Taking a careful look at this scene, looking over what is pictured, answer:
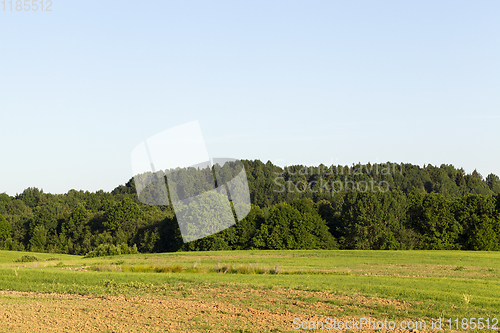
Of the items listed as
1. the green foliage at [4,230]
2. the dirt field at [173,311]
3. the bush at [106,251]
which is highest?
the dirt field at [173,311]

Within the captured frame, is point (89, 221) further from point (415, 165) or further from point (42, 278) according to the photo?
point (415, 165)

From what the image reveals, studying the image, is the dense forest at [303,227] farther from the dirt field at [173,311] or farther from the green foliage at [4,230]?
the dirt field at [173,311]

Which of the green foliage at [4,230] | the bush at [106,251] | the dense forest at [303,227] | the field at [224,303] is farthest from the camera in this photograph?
the green foliage at [4,230]

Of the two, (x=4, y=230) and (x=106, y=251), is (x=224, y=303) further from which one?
(x=4, y=230)

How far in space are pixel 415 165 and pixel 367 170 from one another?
66.6ft

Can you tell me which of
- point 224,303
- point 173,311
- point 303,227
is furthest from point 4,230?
point 173,311

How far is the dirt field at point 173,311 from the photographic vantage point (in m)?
11.0

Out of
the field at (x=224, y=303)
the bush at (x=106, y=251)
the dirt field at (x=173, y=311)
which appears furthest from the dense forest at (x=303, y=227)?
the dirt field at (x=173, y=311)

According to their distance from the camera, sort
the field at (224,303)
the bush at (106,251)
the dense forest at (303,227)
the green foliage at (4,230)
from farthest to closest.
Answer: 1. the green foliage at (4,230)
2. the dense forest at (303,227)
3. the bush at (106,251)
4. the field at (224,303)

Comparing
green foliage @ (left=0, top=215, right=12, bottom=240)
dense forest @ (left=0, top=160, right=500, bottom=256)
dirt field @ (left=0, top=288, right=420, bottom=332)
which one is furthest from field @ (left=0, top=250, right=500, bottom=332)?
green foliage @ (left=0, top=215, right=12, bottom=240)

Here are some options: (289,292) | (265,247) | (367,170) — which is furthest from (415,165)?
(289,292)

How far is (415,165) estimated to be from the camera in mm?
173750

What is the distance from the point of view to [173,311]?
12.8 metres

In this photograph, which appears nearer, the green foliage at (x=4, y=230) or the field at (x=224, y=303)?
the field at (x=224, y=303)
